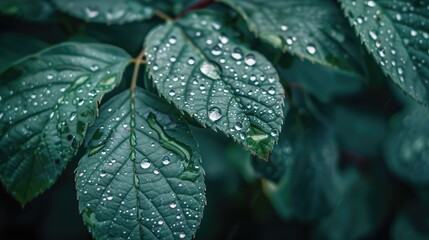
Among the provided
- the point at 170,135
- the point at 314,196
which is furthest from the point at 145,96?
the point at 314,196

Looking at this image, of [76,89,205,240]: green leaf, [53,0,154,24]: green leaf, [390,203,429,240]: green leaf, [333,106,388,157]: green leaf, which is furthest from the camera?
[333,106,388,157]: green leaf

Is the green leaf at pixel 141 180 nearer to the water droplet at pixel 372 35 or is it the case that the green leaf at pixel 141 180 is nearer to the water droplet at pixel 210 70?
the water droplet at pixel 210 70

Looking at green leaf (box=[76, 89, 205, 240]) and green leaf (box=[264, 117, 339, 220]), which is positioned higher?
green leaf (box=[76, 89, 205, 240])

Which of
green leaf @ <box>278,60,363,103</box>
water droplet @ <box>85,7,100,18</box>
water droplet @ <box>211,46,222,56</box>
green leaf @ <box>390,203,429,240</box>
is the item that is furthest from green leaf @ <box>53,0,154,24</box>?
green leaf @ <box>390,203,429,240</box>

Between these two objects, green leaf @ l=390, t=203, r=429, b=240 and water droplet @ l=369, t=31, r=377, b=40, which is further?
green leaf @ l=390, t=203, r=429, b=240

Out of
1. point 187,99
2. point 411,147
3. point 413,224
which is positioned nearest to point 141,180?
point 187,99

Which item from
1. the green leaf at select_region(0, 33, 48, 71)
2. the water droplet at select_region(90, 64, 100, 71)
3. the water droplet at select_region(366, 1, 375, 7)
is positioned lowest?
the green leaf at select_region(0, 33, 48, 71)

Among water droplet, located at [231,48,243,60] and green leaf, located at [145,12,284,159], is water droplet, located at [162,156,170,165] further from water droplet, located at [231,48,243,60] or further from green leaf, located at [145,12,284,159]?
water droplet, located at [231,48,243,60]

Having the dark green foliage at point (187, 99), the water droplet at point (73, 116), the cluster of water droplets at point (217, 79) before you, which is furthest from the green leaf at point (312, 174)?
the water droplet at point (73, 116)
